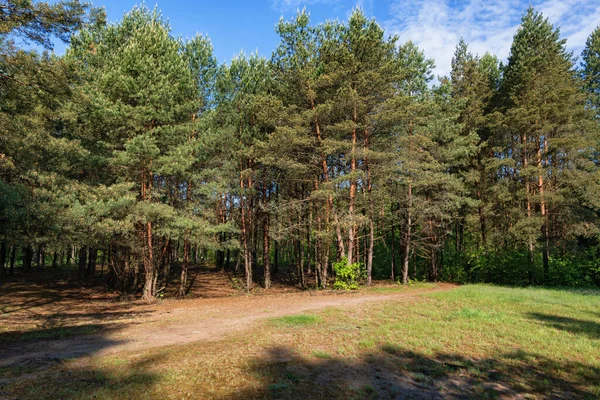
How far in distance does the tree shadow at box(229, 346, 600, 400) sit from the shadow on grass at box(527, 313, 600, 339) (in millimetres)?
2671

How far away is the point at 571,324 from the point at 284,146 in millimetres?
12191

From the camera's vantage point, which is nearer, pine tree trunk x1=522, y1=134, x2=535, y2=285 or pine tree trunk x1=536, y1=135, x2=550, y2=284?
pine tree trunk x1=536, y1=135, x2=550, y2=284

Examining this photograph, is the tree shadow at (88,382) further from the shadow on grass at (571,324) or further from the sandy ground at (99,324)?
the shadow on grass at (571,324)

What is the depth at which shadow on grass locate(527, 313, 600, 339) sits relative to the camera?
7.19 meters

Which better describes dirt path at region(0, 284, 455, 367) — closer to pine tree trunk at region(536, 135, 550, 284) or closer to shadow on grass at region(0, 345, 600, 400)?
shadow on grass at region(0, 345, 600, 400)

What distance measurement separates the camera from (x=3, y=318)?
10086 mm

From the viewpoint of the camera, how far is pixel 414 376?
4.77m

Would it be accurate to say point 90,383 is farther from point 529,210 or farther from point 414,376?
point 529,210

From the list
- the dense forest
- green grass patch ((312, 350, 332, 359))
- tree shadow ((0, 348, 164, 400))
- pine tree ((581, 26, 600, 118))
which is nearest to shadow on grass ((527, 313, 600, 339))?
green grass patch ((312, 350, 332, 359))

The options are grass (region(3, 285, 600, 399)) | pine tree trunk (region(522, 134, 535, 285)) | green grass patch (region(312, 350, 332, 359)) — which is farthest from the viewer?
pine tree trunk (region(522, 134, 535, 285))

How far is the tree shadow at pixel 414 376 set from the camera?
417 centimetres

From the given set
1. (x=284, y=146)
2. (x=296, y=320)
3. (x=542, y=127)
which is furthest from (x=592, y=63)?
(x=296, y=320)

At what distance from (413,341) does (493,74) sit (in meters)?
25.6

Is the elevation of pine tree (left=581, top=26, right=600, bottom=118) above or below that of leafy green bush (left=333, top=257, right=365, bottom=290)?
above
